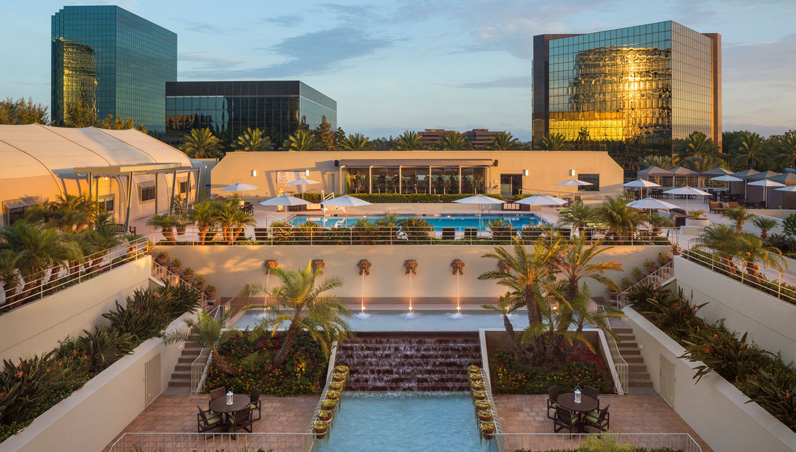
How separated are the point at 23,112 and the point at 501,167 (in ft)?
121

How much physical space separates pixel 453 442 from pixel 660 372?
5883 mm

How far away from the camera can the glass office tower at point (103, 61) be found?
115m

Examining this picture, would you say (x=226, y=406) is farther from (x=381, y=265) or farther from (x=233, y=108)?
(x=233, y=108)

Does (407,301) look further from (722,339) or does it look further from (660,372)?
(722,339)

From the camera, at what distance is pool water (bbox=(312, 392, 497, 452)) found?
1173 centimetres

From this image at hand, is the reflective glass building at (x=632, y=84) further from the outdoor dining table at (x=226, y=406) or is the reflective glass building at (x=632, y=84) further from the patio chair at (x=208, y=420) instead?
the patio chair at (x=208, y=420)

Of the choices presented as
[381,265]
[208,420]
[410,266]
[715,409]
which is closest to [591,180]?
[410,266]

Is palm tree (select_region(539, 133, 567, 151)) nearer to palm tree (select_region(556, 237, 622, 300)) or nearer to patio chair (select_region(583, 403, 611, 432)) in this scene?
palm tree (select_region(556, 237, 622, 300))

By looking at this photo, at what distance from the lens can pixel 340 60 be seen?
65.0m

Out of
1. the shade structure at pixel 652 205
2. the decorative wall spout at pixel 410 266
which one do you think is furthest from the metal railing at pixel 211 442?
the shade structure at pixel 652 205

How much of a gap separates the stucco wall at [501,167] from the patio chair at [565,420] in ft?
88.0

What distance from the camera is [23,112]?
45.7m

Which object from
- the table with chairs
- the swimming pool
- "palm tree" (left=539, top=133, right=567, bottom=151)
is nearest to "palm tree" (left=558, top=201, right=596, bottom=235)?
the swimming pool

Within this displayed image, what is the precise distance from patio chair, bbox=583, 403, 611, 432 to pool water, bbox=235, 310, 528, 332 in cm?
470
